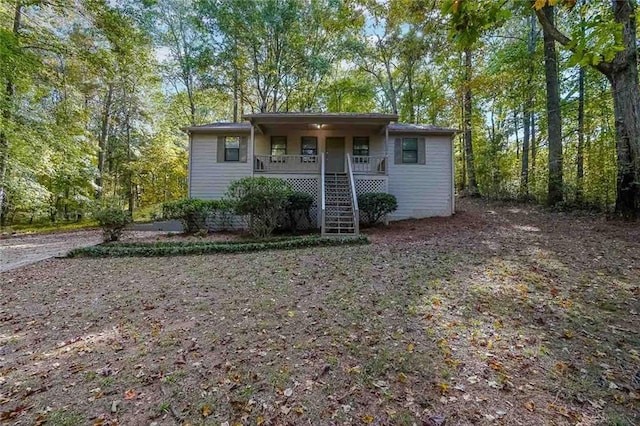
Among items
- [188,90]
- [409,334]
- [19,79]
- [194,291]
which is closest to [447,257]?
[409,334]

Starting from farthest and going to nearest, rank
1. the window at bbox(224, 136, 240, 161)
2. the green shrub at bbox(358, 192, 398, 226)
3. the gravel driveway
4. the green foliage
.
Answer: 1. the window at bbox(224, 136, 240, 161)
2. the green shrub at bbox(358, 192, 398, 226)
3. the green foliage
4. the gravel driveway

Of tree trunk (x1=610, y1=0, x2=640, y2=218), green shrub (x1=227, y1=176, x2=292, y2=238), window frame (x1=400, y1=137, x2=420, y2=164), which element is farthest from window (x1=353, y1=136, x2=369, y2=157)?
tree trunk (x1=610, y1=0, x2=640, y2=218)

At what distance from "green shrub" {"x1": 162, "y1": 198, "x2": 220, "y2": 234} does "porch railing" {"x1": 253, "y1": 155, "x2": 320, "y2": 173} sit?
2374mm

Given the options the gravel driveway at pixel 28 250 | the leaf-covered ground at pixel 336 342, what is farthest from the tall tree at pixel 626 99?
the gravel driveway at pixel 28 250

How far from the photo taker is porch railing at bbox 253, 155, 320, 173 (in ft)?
40.6

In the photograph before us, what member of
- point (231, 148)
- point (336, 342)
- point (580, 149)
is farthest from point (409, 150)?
point (336, 342)

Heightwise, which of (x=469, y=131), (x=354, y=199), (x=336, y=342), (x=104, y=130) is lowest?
(x=336, y=342)

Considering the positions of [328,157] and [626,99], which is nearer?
[626,99]

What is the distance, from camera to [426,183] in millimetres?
12766

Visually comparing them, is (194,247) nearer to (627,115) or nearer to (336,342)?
(336,342)

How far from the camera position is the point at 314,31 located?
66.8ft

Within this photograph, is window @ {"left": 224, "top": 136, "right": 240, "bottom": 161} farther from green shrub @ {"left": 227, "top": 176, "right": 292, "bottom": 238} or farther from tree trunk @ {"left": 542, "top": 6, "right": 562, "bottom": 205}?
tree trunk @ {"left": 542, "top": 6, "right": 562, "bottom": 205}

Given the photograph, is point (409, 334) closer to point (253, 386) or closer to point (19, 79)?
point (253, 386)

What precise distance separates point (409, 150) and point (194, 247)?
899 centimetres
